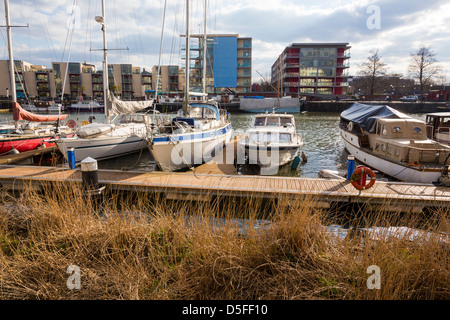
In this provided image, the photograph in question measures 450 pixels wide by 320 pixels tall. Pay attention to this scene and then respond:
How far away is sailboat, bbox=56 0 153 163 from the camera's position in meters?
14.1

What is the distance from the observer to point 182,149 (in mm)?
12227

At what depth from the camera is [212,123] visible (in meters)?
15.4

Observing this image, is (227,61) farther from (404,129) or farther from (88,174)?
(88,174)

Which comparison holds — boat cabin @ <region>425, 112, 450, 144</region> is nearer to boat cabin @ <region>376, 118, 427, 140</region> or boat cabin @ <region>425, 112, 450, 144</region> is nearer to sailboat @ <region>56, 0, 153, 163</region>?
boat cabin @ <region>376, 118, 427, 140</region>

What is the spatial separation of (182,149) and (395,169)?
28.8 ft

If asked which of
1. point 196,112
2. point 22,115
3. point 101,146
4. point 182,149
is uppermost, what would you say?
point 196,112

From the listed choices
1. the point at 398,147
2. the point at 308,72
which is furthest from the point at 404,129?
the point at 308,72

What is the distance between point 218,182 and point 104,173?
14.4 ft

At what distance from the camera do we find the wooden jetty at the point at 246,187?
7.98m

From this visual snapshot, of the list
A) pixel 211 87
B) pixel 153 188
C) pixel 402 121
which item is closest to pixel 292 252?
pixel 153 188

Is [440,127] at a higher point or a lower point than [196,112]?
lower

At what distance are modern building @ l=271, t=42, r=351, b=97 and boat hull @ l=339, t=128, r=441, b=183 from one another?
194 feet

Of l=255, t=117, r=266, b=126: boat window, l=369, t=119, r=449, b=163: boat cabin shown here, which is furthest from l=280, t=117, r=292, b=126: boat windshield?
l=369, t=119, r=449, b=163: boat cabin

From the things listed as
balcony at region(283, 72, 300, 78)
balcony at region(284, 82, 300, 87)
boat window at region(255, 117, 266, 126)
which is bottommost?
boat window at region(255, 117, 266, 126)
